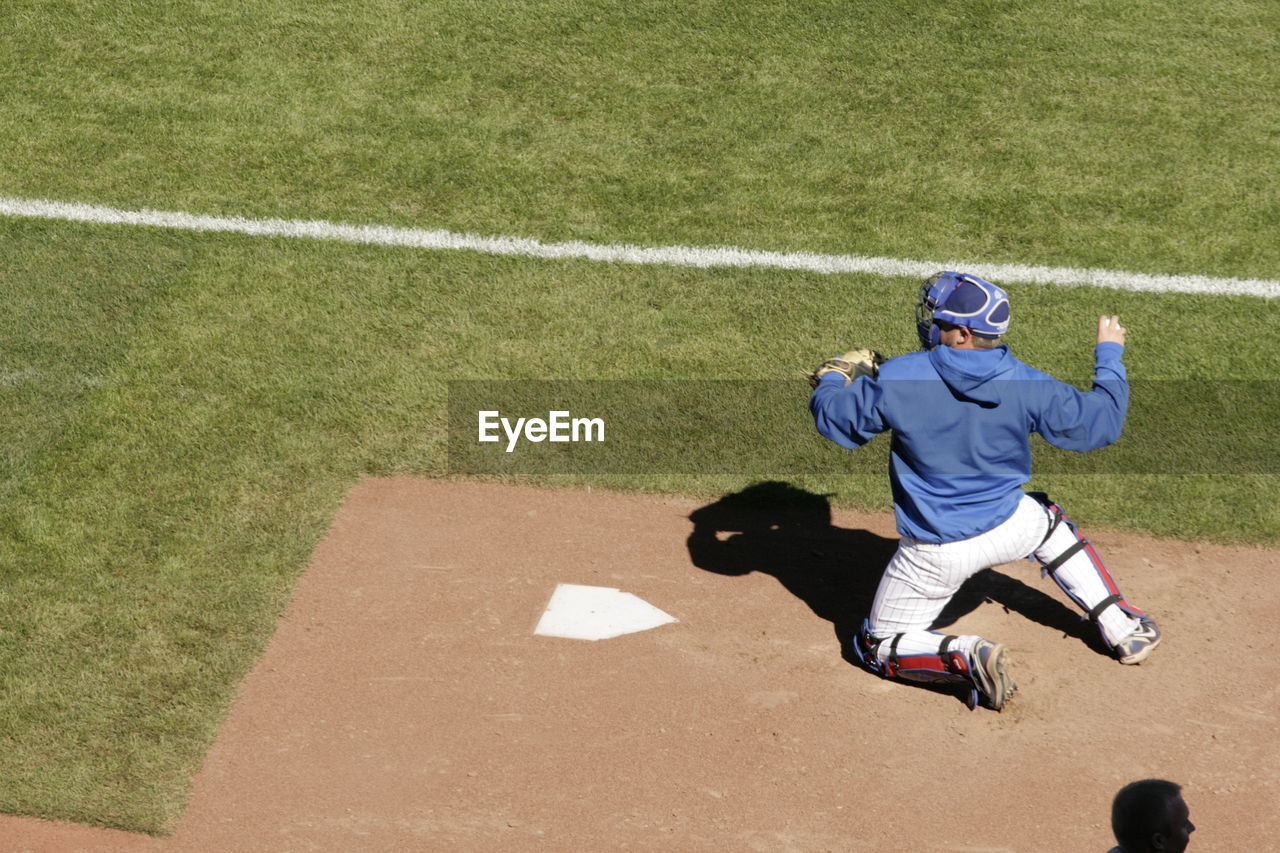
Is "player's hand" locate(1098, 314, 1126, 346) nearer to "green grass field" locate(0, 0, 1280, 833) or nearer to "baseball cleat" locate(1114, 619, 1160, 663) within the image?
"baseball cleat" locate(1114, 619, 1160, 663)

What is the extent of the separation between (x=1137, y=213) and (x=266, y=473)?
5.80m

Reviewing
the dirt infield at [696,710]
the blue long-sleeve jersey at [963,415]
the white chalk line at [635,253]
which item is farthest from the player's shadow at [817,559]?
the white chalk line at [635,253]

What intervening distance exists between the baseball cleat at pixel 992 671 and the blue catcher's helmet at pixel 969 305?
4.06 ft

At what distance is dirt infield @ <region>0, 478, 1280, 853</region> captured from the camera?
562 cm

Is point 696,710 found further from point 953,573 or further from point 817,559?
point 817,559

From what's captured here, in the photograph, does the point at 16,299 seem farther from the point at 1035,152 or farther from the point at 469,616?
the point at 1035,152

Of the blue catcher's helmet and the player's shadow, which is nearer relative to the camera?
the blue catcher's helmet

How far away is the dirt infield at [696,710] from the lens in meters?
5.62

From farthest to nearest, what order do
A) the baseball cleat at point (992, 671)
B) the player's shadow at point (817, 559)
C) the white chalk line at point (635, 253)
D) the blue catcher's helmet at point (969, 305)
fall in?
the white chalk line at point (635, 253)
the player's shadow at point (817, 559)
the baseball cleat at point (992, 671)
the blue catcher's helmet at point (969, 305)

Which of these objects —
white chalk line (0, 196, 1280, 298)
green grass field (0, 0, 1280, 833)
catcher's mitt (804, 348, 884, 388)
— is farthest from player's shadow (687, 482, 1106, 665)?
white chalk line (0, 196, 1280, 298)

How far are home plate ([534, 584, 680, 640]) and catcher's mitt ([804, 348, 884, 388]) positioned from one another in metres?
1.35

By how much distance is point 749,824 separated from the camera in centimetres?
562

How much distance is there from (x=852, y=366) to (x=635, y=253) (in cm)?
361

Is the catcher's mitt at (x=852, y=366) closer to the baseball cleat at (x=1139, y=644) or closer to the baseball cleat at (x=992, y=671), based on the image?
the baseball cleat at (x=992, y=671)
